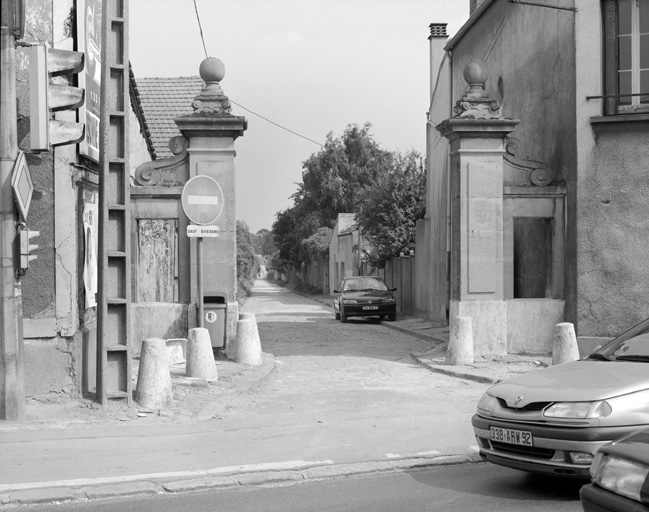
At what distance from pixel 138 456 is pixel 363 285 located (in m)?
21.2

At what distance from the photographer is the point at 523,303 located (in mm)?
15828

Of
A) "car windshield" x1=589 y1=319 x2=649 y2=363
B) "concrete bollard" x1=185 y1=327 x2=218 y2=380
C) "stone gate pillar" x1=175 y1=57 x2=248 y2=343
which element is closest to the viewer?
"car windshield" x1=589 y1=319 x2=649 y2=363

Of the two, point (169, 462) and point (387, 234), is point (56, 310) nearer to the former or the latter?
point (169, 462)

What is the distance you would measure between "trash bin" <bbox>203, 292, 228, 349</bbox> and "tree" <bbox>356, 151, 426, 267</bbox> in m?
18.1

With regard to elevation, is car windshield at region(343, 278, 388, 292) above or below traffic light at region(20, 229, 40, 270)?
below

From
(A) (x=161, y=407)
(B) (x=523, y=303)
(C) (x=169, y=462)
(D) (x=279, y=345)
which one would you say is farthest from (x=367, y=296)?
(C) (x=169, y=462)

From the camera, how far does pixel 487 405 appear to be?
6.81 meters

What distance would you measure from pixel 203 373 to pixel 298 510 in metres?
6.08

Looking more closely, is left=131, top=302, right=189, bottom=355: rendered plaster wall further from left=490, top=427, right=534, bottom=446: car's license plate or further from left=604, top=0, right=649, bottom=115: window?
left=490, top=427, right=534, bottom=446: car's license plate

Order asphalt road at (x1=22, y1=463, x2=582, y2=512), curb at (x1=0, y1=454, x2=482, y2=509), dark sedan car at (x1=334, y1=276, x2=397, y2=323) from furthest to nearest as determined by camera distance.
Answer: dark sedan car at (x1=334, y1=276, x2=397, y2=323)
curb at (x1=0, y1=454, x2=482, y2=509)
asphalt road at (x1=22, y1=463, x2=582, y2=512)

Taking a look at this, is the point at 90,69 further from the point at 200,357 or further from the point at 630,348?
the point at 630,348

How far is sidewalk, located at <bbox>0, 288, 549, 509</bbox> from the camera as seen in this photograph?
272 inches

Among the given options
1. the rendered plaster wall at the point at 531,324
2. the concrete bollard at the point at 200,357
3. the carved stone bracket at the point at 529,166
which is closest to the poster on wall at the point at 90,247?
the concrete bollard at the point at 200,357

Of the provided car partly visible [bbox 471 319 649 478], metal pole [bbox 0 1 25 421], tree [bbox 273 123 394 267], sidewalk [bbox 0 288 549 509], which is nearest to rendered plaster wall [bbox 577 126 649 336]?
sidewalk [bbox 0 288 549 509]
